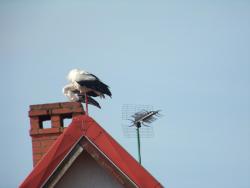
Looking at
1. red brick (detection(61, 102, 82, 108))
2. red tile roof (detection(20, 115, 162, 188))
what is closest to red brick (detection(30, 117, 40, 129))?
red brick (detection(61, 102, 82, 108))

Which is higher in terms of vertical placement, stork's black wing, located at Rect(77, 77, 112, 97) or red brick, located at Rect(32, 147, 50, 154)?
stork's black wing, located at Rect(77, 77, 112, 97)

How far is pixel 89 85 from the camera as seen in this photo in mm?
12906

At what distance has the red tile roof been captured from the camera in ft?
31.8

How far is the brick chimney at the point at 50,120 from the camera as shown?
11.6 m

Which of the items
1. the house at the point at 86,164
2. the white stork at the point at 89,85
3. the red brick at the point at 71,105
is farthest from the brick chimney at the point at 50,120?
the house at the point at 86,164

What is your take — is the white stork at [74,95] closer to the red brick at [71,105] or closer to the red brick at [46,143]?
the red brick at [71,105]

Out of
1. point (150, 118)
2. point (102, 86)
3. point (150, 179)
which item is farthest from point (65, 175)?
point (150, 118)

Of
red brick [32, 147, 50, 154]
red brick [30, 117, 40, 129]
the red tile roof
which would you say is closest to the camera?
the red tile roof

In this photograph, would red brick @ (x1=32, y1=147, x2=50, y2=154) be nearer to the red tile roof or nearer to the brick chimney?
the brick chimney

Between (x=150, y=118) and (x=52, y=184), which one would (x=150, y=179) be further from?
(x=150, y=118)

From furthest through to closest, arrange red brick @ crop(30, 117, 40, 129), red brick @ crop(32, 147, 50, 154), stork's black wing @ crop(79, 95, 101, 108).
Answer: stork's black wing @ crop(79, 95, 101, 108) < red brick @ crop(30, 117, 40, 129) < red brick @ crop(32, 147, 50, 154)

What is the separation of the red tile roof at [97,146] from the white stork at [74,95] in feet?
8.59

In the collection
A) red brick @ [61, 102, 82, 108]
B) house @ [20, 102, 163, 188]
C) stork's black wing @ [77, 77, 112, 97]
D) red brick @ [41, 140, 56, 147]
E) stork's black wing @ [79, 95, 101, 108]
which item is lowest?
house @ [20, 102, 163, 188]

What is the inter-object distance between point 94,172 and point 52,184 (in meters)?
0.70
